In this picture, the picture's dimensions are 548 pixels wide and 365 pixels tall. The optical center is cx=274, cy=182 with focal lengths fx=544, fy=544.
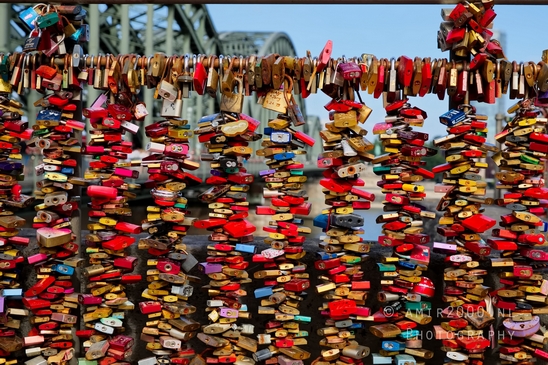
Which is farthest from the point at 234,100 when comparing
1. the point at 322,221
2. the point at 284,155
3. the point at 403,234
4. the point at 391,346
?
the point at 391,346

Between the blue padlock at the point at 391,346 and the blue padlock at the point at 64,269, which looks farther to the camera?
the blue padlock at the point at 64,269

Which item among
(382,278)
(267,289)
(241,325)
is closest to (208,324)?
(241,325)

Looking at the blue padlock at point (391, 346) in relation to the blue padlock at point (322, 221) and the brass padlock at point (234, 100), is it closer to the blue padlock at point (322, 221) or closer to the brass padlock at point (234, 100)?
the blue padlock at point (322, 221)

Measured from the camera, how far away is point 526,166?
315 centimetres

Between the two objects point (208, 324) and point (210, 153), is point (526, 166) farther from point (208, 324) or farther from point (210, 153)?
point (208, 324)

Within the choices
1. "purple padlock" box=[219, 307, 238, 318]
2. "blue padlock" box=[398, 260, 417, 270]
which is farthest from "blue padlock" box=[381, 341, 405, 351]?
"purple padlock" box=[219, 307, 238, 318]

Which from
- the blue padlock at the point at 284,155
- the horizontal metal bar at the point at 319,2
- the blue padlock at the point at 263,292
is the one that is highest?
the horizontal metal bar at the point at 319,2

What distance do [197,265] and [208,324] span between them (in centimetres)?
38

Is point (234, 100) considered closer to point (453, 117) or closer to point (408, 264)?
point (453, 117)

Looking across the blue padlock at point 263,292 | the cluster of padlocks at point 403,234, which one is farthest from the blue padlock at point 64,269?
the cluster of padlocks at point 403,234

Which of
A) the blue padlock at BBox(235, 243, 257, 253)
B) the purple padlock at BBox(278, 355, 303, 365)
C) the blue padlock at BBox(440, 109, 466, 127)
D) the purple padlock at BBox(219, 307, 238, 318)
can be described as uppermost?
the blue padlock at BBox(440, 109, 466, 127)

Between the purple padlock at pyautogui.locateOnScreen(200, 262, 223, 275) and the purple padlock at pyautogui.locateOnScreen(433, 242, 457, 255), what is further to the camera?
the purple padlock at pyautogui.locateOnScreen(200, 262, 223, 275)

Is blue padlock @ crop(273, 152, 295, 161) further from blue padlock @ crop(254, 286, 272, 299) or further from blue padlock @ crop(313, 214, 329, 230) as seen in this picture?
blue padlock @ crop(254, 286, 272, 299)

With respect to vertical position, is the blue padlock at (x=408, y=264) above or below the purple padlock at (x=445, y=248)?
below
